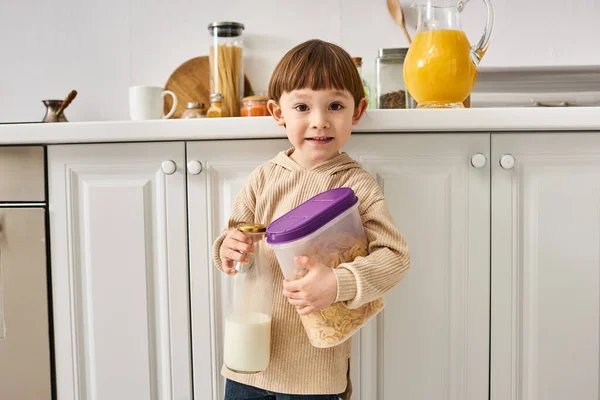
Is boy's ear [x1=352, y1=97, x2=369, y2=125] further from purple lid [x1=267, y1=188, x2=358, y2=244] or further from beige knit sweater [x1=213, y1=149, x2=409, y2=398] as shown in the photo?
purple lid [x1=267, y1=188, x2=358, y2=244]


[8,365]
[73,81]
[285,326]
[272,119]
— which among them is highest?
[73,81]

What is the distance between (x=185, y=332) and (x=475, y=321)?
599 millimetres

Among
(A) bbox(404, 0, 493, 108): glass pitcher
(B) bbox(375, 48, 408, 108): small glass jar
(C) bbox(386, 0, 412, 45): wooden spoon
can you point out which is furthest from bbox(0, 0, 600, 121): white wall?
(A) bbox(404, 0, 493, 108): glass pitcher

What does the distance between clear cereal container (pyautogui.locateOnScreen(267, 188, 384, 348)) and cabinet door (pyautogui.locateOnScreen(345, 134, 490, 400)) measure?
0.27 metres

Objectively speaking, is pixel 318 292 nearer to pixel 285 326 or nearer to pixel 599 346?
pixel 285 326

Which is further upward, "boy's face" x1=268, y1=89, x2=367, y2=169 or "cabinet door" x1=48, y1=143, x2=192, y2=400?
"boy's face" x1=268, y1=89, x2=367, y2=169

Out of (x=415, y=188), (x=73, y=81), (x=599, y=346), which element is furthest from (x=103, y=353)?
(x=599, y=346)

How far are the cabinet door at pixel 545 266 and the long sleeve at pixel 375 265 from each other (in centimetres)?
35

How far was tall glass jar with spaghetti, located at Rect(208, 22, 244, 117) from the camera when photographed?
1525mm

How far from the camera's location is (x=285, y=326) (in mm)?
978

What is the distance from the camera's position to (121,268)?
3.98 ft

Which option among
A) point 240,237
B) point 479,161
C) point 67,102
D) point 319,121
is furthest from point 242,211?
point 67,102

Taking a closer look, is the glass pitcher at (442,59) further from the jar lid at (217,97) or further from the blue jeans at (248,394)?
the blue jeans at (248,394)

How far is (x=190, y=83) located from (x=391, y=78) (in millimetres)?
565
